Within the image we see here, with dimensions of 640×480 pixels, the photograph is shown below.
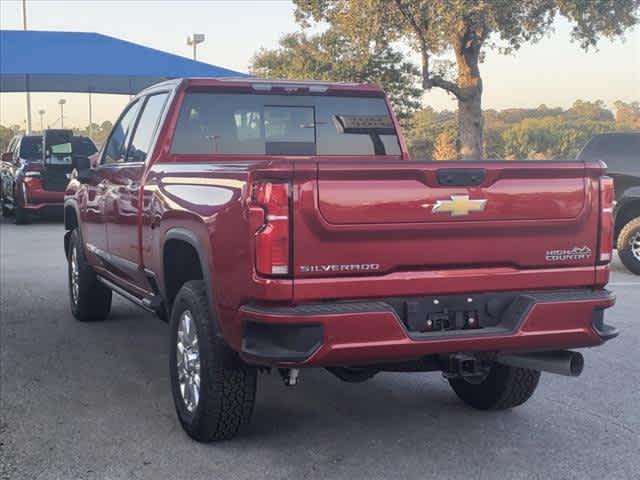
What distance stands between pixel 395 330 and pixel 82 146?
17448mm

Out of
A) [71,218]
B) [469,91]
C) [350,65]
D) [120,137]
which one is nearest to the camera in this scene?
[120,137]

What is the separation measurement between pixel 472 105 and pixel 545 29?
322 cm

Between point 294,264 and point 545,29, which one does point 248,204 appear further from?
point 545,29

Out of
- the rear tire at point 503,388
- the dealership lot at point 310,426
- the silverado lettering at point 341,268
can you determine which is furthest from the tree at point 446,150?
the silverado lettering at point 341,268

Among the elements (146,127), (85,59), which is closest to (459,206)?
(146,127)

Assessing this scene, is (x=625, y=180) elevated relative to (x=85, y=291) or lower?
elevated

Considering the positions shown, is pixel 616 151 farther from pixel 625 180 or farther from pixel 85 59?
pixel 85 59

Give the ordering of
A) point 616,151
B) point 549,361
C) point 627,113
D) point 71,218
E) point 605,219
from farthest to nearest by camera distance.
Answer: point 627,113 → point 616,151 → point 71,218 → point 549,361 → point 605,219

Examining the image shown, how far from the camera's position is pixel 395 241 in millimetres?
3973

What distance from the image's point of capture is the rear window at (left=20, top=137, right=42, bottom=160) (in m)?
19.1

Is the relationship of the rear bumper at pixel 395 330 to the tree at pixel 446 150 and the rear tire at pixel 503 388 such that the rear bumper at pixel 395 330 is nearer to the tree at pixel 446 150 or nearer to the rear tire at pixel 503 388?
the rear tire at pixel 503 388

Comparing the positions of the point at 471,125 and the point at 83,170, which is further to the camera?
the point at 471,125

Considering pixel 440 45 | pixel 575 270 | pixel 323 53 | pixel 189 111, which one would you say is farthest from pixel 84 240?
pixel 323 53

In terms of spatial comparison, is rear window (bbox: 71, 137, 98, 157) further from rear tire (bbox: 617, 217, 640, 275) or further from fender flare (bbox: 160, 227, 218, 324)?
fender flare (bbox: 160, 227, 218, 324)
